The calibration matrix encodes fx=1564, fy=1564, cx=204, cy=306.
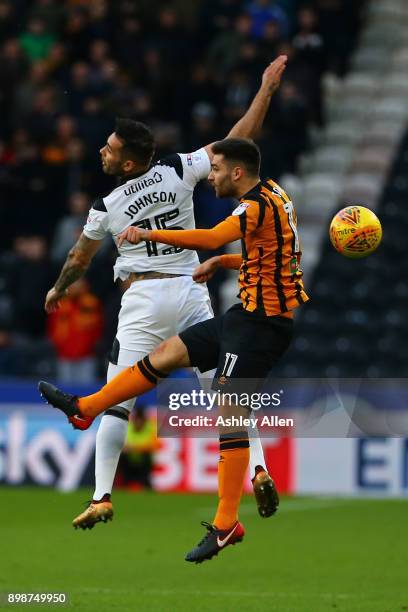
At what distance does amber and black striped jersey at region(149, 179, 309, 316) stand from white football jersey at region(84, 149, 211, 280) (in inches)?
23.2

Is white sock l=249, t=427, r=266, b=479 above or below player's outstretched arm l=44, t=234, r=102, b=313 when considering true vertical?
below

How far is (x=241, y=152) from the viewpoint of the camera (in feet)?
31.4

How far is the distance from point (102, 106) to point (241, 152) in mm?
9956

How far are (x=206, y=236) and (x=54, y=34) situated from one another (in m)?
12.6

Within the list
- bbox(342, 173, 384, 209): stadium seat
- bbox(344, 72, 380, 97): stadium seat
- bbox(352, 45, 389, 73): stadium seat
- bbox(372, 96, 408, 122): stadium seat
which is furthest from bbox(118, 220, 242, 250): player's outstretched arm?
bbox(352, 45, 389, 73): stadium seat

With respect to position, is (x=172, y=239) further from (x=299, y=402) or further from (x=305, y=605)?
(x=299, y=402)

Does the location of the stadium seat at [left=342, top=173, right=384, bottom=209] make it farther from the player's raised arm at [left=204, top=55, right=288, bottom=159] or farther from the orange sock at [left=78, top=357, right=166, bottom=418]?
the orange sock at [left=78, top=357, right=166, bottom=418]

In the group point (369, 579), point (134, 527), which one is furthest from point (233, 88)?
point (369, 579)

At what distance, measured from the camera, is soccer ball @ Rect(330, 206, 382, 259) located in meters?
9.78

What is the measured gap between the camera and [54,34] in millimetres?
21188

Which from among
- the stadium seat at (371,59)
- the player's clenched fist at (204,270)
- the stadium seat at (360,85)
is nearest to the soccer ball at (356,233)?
the player's clenched fist at (204,270)

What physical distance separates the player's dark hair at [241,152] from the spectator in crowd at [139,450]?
8698 millimetres

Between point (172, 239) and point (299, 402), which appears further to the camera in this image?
point (299, 402)

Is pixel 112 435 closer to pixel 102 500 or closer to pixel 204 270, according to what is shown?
pixel 102 500
